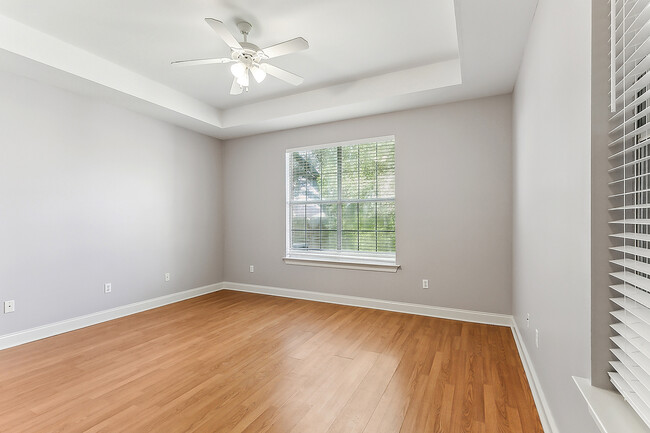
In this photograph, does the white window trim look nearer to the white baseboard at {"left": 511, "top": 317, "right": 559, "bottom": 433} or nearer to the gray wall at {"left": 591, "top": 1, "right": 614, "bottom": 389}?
the white baseboard at {"left": 511, "top": 317, "right": 559, "bottom": 433}

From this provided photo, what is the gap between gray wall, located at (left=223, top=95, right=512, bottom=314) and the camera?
359 cm

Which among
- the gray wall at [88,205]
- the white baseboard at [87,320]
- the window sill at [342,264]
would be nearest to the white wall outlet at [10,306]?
the gray wall at [88,205]

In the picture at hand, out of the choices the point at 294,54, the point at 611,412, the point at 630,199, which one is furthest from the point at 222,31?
the point at 611,412

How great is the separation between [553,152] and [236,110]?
13.6 ft

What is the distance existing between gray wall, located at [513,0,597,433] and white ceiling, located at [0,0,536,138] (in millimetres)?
592

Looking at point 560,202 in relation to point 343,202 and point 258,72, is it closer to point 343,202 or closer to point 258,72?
point 258,72

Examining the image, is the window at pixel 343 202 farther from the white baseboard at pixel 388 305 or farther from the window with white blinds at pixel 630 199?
the window with white blinds at pixel 630 199

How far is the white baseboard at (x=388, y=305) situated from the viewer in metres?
3.60

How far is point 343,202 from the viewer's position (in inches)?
180

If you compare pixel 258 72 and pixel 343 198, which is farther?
pixel 343 198

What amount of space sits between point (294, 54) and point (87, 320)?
375 cm

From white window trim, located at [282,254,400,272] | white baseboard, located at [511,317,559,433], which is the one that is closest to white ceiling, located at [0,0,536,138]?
white window trim, located at [282,254,400,272]

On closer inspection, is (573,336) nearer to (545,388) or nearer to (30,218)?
(545,388)

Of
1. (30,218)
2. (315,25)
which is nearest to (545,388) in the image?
(315,25)
